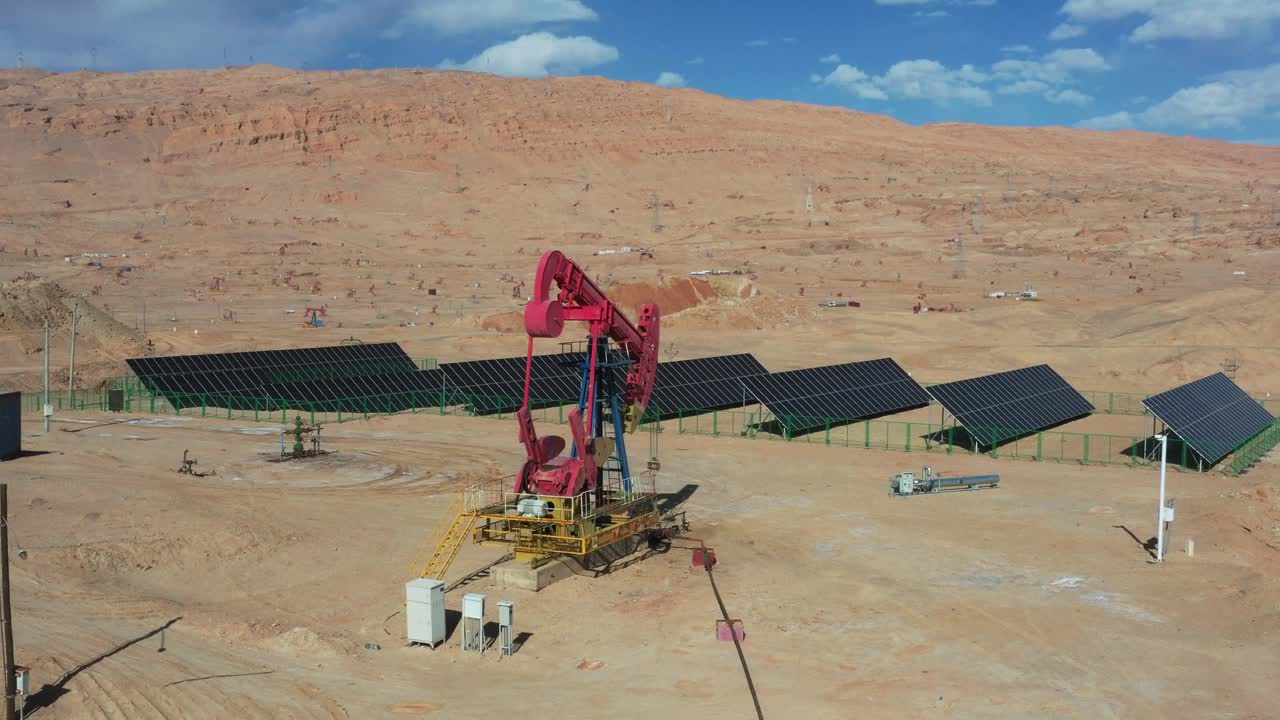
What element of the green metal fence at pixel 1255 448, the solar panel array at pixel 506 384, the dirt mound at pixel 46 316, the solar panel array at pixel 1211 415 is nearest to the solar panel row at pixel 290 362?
the solar panel array at pixel 506 384

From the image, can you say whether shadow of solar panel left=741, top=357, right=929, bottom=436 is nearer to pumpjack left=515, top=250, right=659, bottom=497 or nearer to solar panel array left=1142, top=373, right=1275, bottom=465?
solar panel array left=1142, top=373, right=1275, bottom=465

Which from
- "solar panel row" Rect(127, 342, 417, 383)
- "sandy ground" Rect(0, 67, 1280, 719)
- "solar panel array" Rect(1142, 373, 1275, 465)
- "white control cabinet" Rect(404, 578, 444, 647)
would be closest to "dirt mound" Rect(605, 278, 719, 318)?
"sandy ground" Rect(0, 67, 1280, 719)

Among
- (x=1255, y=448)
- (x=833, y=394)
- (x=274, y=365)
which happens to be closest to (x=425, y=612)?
(x=833, y=394)

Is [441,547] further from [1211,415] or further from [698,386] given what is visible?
[1211,415]

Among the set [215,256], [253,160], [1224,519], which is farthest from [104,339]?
[253,160]

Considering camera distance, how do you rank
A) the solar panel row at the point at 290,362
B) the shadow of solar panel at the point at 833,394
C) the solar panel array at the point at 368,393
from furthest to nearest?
the solar panel row at the point at 290,362, the solar panel array at the point at 368,393, the shadow of solar panel at the point at 833,394

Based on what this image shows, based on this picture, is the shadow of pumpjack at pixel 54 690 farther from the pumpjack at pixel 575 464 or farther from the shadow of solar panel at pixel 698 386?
the shadow of solar panel at pixel 698 386
